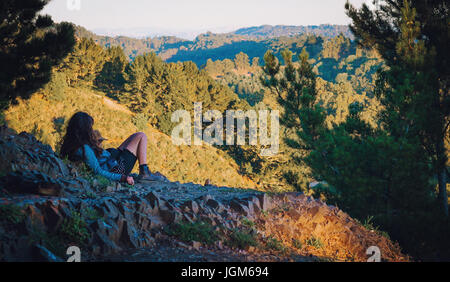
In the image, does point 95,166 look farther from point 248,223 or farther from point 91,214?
point 248,223

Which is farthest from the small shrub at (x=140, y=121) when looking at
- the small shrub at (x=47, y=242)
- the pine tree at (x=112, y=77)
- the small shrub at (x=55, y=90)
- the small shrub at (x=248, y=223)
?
the small shrub at (x=47, y=242)

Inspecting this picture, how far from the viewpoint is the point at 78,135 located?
18.2ft

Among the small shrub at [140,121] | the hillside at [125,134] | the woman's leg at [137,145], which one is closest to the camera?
the woman's leg at [137,145]

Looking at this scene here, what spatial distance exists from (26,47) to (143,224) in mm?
7555

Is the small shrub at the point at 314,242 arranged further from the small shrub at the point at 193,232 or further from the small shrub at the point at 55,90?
the small shrub at the point at 55,90

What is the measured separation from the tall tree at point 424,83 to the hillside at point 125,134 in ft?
66.6

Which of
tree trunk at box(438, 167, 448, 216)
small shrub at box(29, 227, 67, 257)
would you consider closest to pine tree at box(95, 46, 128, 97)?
tree trunk at box(438, 167, 448, 216)

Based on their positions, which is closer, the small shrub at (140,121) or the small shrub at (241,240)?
the small shrub at (241,240)

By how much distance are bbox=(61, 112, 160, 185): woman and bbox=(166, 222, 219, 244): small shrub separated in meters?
1.86

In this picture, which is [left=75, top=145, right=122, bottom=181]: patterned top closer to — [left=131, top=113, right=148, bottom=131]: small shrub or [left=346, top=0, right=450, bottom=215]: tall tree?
[left=346, top=0, right=450, bottom=215]: tall tree

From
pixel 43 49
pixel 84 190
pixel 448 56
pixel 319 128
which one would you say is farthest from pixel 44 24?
pixel 448 56

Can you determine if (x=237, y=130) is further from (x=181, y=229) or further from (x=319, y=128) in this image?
(x=181, y=229)

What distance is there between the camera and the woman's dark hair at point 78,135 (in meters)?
5.46
